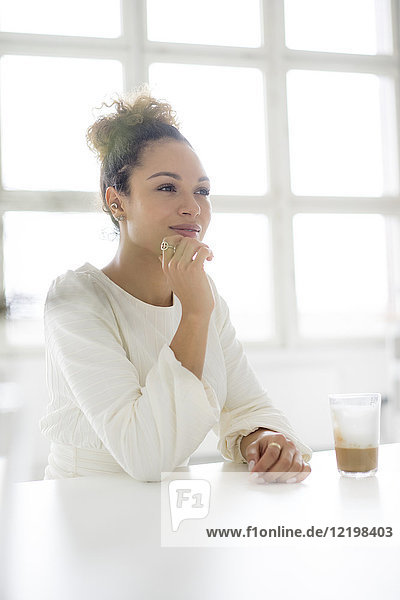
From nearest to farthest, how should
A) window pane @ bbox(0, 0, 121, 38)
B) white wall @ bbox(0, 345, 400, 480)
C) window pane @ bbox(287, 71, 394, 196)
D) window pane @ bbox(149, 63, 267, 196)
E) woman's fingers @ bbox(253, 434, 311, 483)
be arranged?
woman's fingers @ bbox(253, 434, 311, 483), window pane @ bbox(0, 0, 121, 38), white wall @ bbox(0, 345, 400, 480), window pane @ bbox(149, 63, 267, 196), window pane @ bbox(287, 71, 394, 196)

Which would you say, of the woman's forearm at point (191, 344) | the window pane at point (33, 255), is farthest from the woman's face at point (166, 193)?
the window pane at point (33, 255)

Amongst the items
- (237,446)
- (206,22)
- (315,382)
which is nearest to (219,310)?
(237,446)

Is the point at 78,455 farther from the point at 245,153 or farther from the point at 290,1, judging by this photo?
the point at 290,1

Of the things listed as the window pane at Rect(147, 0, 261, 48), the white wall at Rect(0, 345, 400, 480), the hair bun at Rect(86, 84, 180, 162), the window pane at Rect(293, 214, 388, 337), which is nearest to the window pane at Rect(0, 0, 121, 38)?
the window pane at Rect(147, 0, 261, 48)

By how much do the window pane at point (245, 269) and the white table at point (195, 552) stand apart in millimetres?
2836

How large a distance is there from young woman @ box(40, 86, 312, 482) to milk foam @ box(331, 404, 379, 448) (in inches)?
2.5

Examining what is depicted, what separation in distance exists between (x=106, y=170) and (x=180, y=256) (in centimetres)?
28

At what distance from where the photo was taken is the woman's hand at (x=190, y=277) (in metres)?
0.87

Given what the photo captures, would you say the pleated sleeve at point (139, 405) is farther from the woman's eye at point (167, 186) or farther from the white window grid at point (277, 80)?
the white window grid at point (277, 80)

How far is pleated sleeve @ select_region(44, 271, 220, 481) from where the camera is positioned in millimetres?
720

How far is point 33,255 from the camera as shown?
232 mm

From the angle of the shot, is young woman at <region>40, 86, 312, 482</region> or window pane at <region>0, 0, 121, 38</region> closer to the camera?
young woman at <region>40, 86, 312, 482</region>

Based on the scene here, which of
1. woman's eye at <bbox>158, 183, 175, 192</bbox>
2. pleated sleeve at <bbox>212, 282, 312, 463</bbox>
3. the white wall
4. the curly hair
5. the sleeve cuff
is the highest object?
the curly hair

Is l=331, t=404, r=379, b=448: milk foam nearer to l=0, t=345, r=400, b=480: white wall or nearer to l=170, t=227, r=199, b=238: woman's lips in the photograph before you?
l=170, t=227, r=199, b=238: woman's lips
